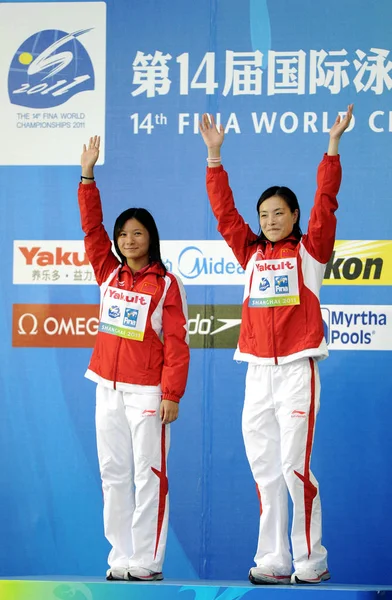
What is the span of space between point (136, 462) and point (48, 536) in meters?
1.36

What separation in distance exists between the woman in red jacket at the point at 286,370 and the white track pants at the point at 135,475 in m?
0.33

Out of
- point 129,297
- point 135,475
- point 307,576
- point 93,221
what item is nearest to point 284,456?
point 307,576

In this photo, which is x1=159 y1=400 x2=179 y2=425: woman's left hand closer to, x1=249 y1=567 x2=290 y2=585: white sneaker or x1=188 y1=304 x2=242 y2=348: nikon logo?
x1=249 y1=567 x2=290 y2=585: white sneaker

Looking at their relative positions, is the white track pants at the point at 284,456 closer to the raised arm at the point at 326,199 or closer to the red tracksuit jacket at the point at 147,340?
the red tracksuit jacket at the point at 147,340

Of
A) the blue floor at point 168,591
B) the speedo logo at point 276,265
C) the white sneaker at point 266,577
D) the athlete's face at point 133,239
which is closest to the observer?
the blue floor at point 168,591

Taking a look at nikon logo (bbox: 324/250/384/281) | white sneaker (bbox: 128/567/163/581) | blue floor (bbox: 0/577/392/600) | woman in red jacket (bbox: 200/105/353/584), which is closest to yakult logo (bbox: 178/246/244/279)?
nikon logo (bbox: 324/250/384/281)

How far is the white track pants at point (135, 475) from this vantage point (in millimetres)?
3379

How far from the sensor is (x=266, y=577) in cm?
319

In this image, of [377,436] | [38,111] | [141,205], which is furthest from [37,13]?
[377,436]

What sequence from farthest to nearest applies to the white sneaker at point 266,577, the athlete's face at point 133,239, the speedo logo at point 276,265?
the athlete's face at point 133,239 → the speedo logo at point 276,265 → the white sneaker at point 266,577

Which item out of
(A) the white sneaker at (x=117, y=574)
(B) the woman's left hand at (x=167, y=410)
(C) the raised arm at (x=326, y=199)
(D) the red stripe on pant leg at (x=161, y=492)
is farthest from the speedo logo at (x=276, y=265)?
(A) the white sneaker at (x=117, y=574)

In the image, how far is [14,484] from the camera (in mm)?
4574

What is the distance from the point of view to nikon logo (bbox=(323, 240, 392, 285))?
4.44 metres

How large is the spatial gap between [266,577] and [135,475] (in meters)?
0.58
